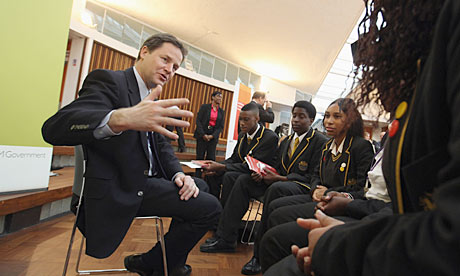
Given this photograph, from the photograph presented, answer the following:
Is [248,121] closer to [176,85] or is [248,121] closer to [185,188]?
[185,188]

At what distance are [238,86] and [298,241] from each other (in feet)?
14.6

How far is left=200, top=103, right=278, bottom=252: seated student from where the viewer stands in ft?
7.52

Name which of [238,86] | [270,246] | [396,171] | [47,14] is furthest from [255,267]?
[238,86]

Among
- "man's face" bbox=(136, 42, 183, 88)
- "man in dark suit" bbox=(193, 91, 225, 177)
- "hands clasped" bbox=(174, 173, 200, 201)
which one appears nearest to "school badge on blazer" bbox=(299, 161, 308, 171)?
"hands clasped" bbox=(174, 173, 200, 201)

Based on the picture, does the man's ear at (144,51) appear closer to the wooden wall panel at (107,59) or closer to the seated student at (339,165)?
the seated student at (339,165)

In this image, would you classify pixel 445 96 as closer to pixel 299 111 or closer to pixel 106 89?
pixel 106 89

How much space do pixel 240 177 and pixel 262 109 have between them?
1.47 m

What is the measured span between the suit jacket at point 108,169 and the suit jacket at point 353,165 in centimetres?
119

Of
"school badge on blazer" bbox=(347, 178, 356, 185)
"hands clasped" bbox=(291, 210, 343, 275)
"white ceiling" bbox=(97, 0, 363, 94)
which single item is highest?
"white ceiling" bbox=(97, 0, 363, 94)

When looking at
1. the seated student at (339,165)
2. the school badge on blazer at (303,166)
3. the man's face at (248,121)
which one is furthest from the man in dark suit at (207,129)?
the seated student at (339,165)

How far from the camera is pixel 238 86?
534cm

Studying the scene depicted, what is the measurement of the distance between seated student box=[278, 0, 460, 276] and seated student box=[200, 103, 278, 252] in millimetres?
1735

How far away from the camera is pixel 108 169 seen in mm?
1264

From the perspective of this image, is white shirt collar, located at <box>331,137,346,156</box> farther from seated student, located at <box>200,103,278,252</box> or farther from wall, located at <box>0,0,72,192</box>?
wall, located at <box>0,0,72,192</box>
